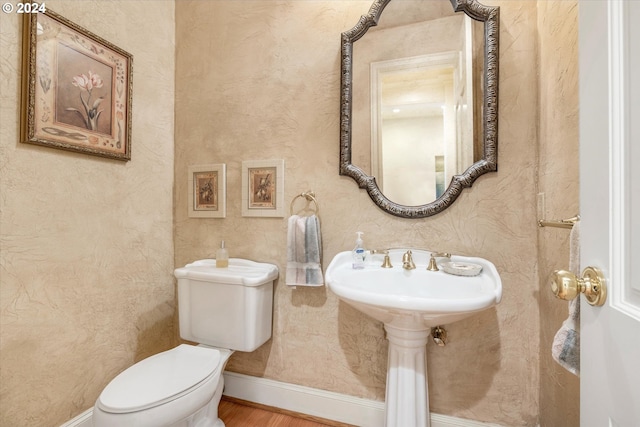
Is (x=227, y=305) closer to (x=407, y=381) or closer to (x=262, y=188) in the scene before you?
(x=262, y=188)

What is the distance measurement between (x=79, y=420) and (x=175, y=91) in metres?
1.77

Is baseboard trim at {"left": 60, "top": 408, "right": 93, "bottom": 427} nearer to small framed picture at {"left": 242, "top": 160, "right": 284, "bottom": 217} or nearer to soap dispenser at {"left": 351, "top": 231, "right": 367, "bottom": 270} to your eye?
small framed picture at {"left": 242, "top": 160, "right": 284, "bottom": 217}

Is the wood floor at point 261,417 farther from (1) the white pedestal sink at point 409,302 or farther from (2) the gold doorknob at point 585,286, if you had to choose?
(2) the gold doorknob at point 585,286

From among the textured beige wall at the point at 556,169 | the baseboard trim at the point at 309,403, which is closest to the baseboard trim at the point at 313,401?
the baseboard trim at the point at 309,403

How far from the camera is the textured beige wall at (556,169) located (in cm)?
93

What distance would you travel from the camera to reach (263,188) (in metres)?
1.57

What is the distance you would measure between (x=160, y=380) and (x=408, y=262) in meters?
1.09

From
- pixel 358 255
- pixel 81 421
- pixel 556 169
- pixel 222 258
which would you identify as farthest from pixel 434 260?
pixel 81 421

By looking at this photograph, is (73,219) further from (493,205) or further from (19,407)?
(493,205)

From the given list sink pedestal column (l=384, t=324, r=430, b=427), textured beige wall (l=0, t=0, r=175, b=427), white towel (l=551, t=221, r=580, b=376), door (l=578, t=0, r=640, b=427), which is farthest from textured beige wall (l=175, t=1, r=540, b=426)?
door (l=578, t=0, r=640, b=427)

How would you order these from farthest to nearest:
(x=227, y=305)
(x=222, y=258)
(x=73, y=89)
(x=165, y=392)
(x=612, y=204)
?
(x=222, y=258) < (x=227, y=305) < (x=73, y=89) < (x=165, y=392) < (x=612, y=204)

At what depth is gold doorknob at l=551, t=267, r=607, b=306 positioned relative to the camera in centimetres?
45

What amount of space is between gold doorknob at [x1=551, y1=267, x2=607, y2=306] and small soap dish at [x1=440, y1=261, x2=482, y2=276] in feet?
2.16

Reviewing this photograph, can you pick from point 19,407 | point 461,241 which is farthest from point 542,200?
point 19,407
